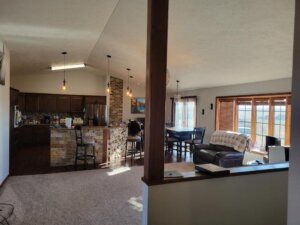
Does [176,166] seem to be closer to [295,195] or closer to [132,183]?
[132,183]

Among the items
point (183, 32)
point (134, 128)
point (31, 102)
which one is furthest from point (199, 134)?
point (31, 102)

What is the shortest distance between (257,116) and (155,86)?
444 centimetres

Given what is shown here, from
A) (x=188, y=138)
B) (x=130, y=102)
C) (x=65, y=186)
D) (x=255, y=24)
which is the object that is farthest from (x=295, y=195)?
(x=130, y=102)

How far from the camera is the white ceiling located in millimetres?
2848

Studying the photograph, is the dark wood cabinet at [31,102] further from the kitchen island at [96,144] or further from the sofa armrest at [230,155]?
the sofa armrest at [230,155]

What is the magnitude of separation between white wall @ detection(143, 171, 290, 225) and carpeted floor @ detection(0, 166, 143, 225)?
1107 mm

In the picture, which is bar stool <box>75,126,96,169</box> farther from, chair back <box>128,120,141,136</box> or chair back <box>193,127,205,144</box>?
chair back <box>193,127,205,144</box>

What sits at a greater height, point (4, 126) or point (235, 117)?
point (235, 117)

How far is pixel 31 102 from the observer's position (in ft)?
28.7

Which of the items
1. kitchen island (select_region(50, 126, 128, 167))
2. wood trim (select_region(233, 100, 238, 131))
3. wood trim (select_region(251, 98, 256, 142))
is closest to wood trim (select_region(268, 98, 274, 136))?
wood trim (select_region(251, 98, 256, 142))

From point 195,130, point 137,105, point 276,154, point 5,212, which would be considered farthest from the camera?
point 137,105

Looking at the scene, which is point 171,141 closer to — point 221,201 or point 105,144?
point 105,144

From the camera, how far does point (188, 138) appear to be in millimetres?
7305

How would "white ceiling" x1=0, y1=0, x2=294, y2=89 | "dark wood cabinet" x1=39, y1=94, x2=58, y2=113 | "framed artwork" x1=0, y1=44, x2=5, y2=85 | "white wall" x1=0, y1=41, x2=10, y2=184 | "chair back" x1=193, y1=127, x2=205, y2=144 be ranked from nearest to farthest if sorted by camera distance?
"white ceiling" x1=0, y1=0, x2=294, y2=89, "framed artwork" x1=0, y1=44, x2=5, y2=85, "white wall" x1=0, y1=41, x2=10, y2=184, "chair back" x1=193, y1=127, x2=205, y2=144, "dark wood cabinet" x1=39, y1=94, x2=58, y2=113
